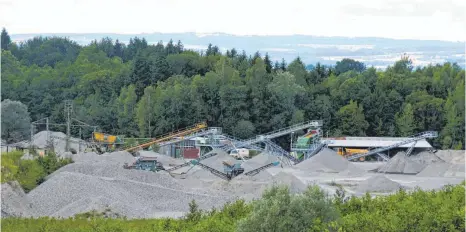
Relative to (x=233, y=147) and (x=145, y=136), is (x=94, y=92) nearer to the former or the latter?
(x=145, y=136)

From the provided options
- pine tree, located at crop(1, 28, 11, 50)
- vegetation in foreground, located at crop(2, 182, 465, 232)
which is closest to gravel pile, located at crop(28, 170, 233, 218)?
vegetation in foreground, located at crop(2, 182, 465, 232)

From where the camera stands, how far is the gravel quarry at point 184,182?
38.1 meters

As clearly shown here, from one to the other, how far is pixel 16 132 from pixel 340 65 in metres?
47.2

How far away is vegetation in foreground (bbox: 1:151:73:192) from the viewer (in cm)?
4185

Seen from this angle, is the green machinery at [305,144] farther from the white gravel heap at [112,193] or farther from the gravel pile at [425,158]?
the white gravel heap at [112,193]

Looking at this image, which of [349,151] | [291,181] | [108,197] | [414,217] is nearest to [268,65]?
[349,151]

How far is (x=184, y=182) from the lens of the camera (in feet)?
161

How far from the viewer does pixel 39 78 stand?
83062 millimetres

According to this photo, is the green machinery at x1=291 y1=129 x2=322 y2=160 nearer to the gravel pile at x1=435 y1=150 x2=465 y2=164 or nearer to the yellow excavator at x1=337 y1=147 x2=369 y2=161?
the yellow excavator at x1=337 y1=147 x2=369 y2=161

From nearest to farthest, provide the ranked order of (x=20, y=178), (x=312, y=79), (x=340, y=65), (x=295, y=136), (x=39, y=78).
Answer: (x=20, y=178) → (x=295, y=136) → (x=312, y=79) → (x=39, y=78) → (x=340, y=65)

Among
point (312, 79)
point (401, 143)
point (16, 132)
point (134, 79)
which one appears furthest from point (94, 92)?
point (401, 143)

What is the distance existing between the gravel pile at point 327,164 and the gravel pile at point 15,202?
21.4 meters

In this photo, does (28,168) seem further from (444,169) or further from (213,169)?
(444,169)

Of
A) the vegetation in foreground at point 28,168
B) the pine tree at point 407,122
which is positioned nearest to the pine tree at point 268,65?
the pine tree at point 407,122
